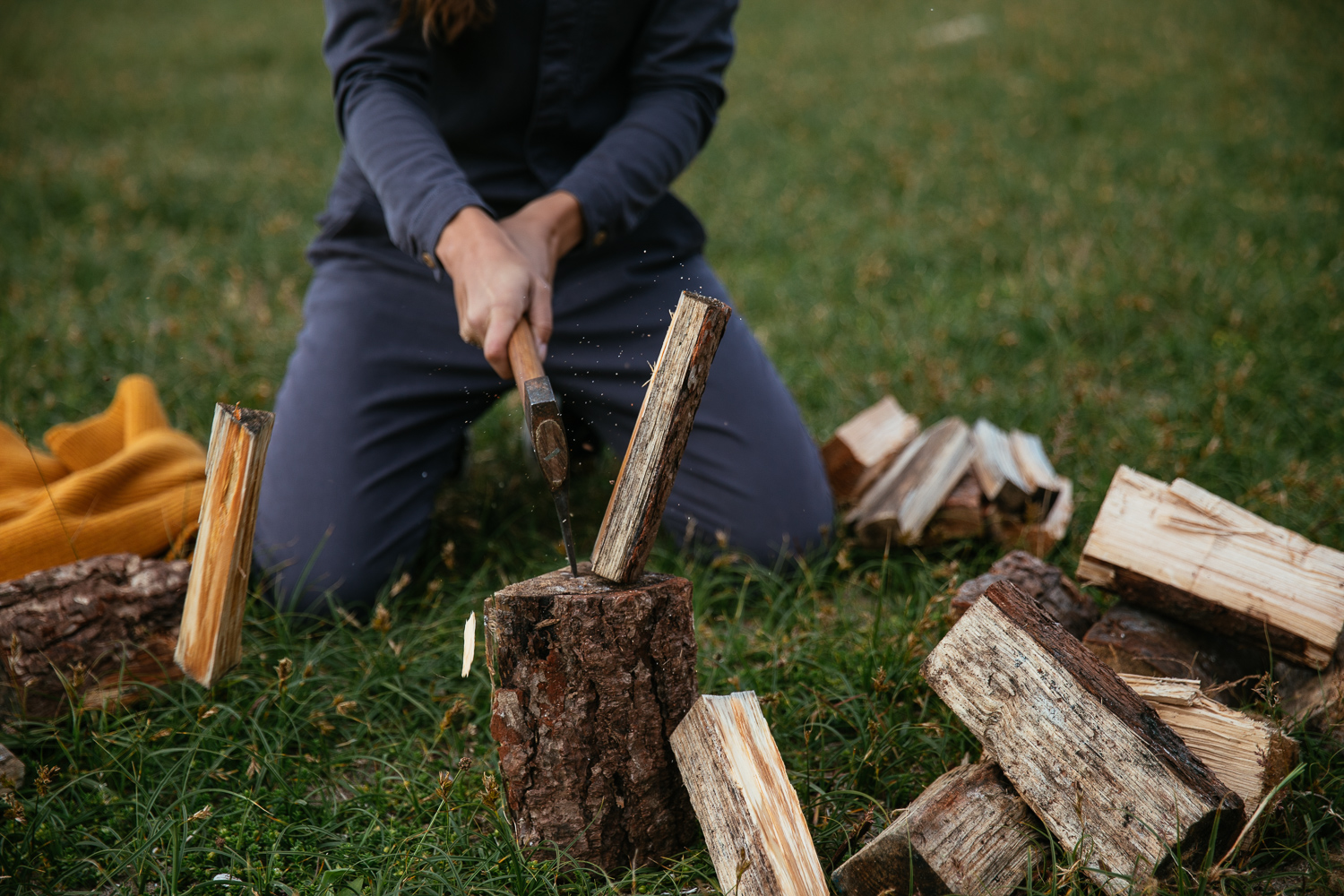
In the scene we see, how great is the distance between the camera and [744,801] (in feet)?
4.88

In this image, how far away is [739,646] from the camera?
7.04ft

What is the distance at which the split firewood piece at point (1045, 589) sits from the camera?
1985 mm

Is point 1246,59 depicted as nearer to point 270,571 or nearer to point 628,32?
point 628,32

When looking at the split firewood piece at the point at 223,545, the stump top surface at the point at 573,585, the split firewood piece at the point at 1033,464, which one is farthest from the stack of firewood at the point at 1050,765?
the split firewood piece at the point at 223,545

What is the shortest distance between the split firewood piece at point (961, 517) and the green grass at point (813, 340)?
0.08m

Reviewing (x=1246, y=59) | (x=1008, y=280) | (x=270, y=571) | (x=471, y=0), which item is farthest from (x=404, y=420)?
(x=1246, y=59)

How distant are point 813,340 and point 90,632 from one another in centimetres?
289

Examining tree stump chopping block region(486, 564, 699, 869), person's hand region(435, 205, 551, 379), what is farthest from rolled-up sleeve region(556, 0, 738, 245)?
tree stump chopping block region(486, 564, 699, 869)

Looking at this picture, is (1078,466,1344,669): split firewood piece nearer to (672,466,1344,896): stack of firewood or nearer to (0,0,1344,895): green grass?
(672,466,1344,896): stack of firewood

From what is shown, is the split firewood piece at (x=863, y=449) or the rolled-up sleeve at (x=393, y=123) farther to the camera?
the split firewood piece at (x=863, y=449)

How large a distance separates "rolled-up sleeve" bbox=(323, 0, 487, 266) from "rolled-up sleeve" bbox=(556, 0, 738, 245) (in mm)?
339

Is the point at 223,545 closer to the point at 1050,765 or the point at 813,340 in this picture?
the point at 1050,765

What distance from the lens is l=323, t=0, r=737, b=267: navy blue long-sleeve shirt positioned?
7.63 ft

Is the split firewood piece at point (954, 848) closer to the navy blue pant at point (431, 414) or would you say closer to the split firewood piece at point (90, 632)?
the navy blue pant at point (431, 414)
